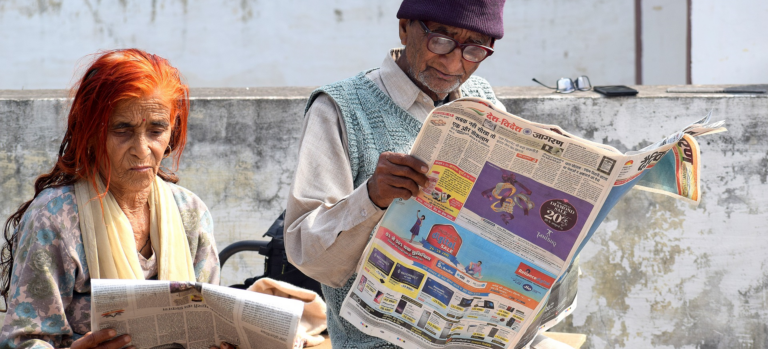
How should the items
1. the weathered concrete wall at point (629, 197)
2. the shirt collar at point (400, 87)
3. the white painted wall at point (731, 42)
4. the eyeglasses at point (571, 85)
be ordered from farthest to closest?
the white painted wall at point (731, 42), the eyeglasses at point (571, 85), the weathered concrete wall at point (629, 197), the shirt collar at point (400, 87)

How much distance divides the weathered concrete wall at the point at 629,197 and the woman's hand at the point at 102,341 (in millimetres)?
2042

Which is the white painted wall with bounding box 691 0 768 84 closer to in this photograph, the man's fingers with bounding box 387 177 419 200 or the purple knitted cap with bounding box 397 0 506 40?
the purple knitted cap with bounding box 397 0 506 40

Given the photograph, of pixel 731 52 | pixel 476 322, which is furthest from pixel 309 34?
pixel 476 322

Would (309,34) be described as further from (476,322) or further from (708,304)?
(476,322)

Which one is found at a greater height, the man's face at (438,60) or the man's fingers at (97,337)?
the man's face at (438,60)

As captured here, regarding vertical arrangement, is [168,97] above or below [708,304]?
above

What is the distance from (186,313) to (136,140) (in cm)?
60

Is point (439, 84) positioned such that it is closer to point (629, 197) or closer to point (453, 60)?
point (453, 60)

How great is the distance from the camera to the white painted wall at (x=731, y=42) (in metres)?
5.60

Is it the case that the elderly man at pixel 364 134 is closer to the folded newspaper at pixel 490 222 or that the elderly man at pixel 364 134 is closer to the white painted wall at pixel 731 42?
the folded newspaper at pixel 490 222

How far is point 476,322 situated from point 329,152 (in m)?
0.63

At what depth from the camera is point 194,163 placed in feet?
13.0

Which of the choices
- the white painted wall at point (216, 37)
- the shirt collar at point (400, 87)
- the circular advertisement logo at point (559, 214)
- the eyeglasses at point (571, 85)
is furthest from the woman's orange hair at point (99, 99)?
the white painted wall at point (216, 37)

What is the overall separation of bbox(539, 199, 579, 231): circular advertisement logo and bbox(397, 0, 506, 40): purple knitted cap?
62 cm
